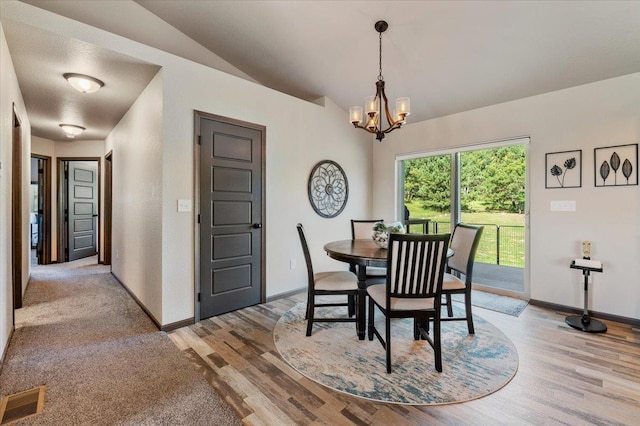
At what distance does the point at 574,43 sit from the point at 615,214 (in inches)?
69.0

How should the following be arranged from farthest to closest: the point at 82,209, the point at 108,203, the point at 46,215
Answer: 1. the point at 82,209
2. the point at 46,215
3. the point at 108,203

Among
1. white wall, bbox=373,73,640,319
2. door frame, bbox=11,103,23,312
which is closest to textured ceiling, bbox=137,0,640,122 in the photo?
white wall, bbox=373,73,640,319

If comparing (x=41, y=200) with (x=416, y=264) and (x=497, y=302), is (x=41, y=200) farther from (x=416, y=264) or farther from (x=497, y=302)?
(x=497, y=302)

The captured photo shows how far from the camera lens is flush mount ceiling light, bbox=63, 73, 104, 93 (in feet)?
9.05

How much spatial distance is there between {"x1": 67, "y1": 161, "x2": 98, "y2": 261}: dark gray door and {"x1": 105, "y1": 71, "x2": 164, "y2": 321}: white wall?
2.22 m

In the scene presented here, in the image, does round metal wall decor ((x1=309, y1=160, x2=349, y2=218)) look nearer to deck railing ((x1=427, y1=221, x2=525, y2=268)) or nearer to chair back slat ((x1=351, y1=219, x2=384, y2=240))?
chair back slat ((x1=351, y1=219, x2=384, y2=240))

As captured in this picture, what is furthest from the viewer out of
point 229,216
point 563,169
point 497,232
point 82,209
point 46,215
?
point 82,209

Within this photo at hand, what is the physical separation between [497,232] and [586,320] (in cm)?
143

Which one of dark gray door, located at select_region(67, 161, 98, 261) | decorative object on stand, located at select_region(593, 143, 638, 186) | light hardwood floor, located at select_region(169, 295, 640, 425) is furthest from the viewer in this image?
dark gray door, located at select_region(67, 161, 98, 261)

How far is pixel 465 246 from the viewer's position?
284cm

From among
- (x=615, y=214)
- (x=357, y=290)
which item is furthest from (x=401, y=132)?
(x=357, y=290)

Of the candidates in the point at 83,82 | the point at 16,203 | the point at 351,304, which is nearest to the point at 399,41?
the point at 351,304

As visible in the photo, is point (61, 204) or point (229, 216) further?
point (61, 204)

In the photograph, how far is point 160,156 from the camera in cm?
Result: 275
